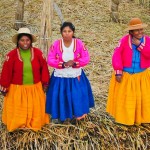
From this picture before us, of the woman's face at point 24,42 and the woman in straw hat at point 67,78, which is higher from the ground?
the woman's face at point 24,42

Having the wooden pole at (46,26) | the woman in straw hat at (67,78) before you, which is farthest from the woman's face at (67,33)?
the wooden pole at (46,26)

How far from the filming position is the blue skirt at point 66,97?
3510 millimetres

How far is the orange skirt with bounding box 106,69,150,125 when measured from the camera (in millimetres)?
3607

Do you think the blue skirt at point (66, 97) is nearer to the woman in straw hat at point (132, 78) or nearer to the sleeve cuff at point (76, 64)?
the sleeve cuff at point (76, 64)

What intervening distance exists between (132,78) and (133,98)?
0.68 ft

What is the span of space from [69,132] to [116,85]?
71 cm

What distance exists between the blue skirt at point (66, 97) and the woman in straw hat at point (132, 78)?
0.36 meters

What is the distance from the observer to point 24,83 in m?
3.47

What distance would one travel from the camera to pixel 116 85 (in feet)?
12.2

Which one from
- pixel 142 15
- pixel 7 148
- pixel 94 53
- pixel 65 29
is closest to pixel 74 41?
pixel 65 29

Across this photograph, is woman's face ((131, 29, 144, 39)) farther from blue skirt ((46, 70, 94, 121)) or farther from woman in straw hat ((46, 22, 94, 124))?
blue skirt ((46, 70, 94, 121))

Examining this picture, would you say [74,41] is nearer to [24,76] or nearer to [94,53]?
[24,76]

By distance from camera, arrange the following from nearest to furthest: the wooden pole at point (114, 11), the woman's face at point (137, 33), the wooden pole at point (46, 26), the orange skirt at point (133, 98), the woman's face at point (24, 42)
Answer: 1. the woman's face at point (24, 42)
2. the woman's face at point (137, 33)
3. the orange skirt at point (133, 98)
4. the wooden pole at point (46, 26)
5. the wooden pole at point (114, 11)

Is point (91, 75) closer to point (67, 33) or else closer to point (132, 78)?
point (132, 78)
